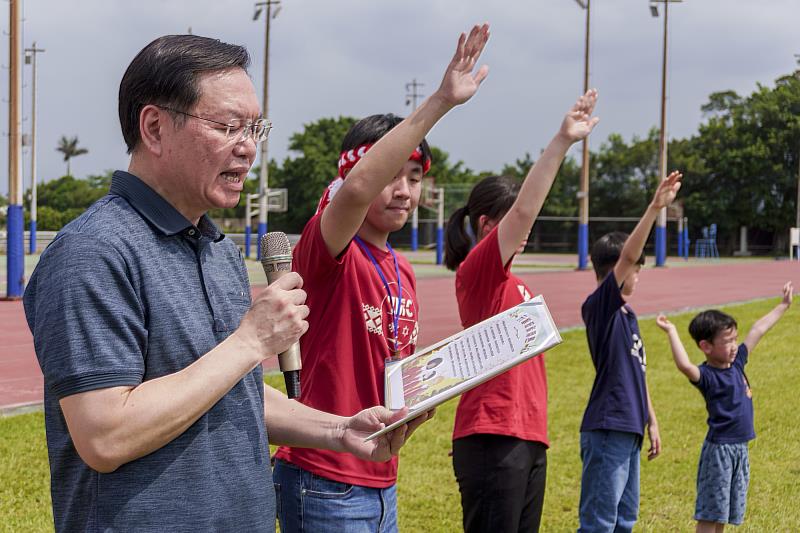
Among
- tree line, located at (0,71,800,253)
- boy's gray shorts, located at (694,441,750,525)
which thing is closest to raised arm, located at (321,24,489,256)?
boy's gray shorts, located at (694,441,750,525)

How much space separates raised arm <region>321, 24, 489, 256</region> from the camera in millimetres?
2193

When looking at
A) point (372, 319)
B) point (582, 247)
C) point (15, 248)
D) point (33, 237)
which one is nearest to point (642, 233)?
point (372, 319)

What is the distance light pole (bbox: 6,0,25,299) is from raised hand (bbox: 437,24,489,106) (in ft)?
47.0

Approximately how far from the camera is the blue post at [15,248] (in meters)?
15.1

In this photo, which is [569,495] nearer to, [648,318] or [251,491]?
[251,491]

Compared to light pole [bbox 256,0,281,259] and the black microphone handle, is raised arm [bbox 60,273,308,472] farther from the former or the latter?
light pole [bbox 256,0,281,259]

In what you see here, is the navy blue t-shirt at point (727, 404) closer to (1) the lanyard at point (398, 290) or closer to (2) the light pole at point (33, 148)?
(1) the lanyard at point (398, 290)

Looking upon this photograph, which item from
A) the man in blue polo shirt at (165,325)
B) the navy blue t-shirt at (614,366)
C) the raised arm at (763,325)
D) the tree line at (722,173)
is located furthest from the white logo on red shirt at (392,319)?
the tree line at (722,173)

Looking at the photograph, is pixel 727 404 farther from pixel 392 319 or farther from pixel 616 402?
pixel 392 319

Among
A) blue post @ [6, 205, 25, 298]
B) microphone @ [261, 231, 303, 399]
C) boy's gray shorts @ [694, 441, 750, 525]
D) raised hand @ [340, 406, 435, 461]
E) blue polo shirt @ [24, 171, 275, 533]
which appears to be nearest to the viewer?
blue polo shirt @ [24, 171, 275, 533]

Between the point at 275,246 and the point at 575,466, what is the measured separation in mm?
4584

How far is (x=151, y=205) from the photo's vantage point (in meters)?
1.74

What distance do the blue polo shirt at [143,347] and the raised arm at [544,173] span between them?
145 cm

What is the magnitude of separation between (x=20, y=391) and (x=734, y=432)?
235 inches
